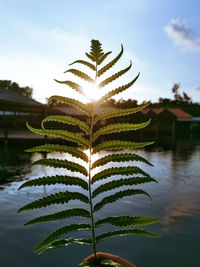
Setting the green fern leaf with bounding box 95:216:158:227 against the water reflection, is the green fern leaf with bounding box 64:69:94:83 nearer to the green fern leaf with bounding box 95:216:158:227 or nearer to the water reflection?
the green fern leaf with bounding box 95:216:158:227

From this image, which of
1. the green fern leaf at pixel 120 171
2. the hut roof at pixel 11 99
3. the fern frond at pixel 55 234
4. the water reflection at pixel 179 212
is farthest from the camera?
the hut roof at pixel 11 99

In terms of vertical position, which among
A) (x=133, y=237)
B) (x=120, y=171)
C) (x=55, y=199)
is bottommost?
(x=133, y=237)

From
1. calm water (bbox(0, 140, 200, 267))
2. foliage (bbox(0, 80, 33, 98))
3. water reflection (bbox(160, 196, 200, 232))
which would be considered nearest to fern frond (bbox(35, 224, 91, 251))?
calm water (bbox(0, 140, 200, 267))

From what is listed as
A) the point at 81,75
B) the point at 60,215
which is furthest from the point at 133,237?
the point at 81,75

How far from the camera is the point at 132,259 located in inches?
193

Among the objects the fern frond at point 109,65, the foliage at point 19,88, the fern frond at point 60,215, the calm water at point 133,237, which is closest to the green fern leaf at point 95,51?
the fern frond at point 109,65

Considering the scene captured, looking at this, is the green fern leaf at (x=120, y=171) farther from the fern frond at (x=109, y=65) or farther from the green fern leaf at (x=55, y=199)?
the fern frond at (x=109, y=65)

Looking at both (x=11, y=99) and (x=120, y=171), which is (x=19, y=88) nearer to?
(x=11, y=99)

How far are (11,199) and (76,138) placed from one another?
7605 millimetres

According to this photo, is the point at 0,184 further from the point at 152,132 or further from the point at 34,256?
the point at 152,132

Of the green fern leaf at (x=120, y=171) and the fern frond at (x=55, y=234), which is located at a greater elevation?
the green fern leaf at (x=120, y=171)

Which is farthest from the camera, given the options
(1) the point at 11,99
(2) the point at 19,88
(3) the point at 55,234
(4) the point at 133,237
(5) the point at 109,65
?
(2) the point at 19,88

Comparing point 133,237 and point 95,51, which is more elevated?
point 95,51

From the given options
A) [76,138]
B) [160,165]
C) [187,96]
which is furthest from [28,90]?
[76,138]
